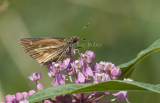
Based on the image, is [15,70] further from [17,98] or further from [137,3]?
[17,98]

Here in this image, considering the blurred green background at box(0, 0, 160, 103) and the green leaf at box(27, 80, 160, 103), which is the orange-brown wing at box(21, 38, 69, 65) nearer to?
the green leaf at box(27, 80, 160, 103)

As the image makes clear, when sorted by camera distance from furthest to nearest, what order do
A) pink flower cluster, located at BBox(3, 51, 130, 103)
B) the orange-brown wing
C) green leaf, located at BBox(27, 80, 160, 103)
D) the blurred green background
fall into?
1. the blurred green background
2. the orange-brown wing
3. pink flower cluster, located at BBox(3, 51, 130, 103)
4. green leaf, located at BBox(27, 80, 160, 103)

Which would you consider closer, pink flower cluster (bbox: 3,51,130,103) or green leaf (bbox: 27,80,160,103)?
green leaf (bbox: 27,80,160,103)

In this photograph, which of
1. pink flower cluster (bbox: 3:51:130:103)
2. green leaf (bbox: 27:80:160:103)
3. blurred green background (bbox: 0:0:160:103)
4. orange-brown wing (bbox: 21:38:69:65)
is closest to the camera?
green leaf (bbox: 27:80:160:103)

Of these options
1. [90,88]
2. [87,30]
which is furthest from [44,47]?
[87,30]

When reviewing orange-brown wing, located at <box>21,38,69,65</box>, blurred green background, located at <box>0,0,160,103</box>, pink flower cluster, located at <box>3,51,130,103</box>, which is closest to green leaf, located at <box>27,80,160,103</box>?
pink flower cluster, located at <box>3,51,130,103</box>

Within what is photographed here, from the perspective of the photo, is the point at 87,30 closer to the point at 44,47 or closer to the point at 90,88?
the point at 44,47

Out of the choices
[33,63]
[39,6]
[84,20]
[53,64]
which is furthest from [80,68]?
[39,6]
